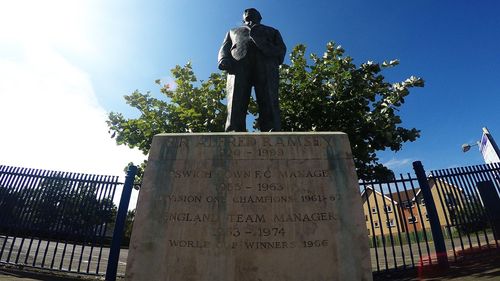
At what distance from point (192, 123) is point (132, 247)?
6966 millimetres

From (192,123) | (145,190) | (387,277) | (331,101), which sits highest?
(331,101)

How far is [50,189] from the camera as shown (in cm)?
736

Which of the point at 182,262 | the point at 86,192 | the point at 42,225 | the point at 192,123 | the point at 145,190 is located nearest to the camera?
the point at 182,262

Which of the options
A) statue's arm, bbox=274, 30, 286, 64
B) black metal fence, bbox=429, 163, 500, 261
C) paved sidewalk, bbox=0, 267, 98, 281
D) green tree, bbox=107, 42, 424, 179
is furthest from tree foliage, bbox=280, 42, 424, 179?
paved sidewalk, bbox=0, 267, 98, 281

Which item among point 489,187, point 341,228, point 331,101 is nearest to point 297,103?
point 331,101

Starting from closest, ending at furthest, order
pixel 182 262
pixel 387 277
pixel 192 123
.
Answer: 1. pixel 182 262
2. pixel 387 277
3. pixel 192 123

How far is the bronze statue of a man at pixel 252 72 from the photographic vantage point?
14.7 feet

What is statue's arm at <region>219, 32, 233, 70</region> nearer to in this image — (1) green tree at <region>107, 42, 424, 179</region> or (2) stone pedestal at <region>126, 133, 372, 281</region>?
(2) stone pedestal at <region>126, 133, 372, 281</region>

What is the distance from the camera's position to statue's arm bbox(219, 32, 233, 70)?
183 inches

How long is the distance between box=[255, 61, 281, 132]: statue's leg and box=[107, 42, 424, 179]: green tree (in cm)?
498

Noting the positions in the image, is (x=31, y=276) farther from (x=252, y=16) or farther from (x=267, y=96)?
(x=252, y=16)

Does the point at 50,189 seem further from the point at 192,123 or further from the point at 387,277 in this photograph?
the point at 387,277

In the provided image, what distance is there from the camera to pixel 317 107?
973 cm

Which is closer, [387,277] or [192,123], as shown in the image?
[387,277]
